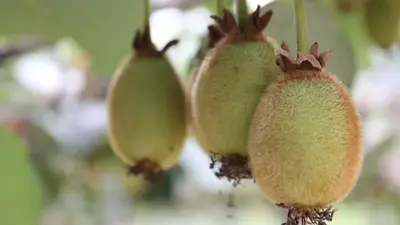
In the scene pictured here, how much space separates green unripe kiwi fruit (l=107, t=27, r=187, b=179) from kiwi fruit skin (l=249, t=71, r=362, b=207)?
176 mm

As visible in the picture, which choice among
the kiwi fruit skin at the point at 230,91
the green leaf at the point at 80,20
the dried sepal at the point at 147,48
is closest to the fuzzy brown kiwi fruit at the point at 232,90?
the kiwi fruit skin at the point at 230,91

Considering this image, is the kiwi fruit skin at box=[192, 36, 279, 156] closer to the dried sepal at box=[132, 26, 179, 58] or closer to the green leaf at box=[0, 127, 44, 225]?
the dried sepal at box=[132, 26, 179, 58]

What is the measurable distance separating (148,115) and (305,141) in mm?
247

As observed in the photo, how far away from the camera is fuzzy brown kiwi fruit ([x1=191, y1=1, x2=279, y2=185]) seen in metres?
0.75

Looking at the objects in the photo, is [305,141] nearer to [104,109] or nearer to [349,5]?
[349,5]

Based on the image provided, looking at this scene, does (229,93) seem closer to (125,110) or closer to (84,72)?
(125,110)

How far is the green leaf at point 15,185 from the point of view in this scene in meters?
1.43

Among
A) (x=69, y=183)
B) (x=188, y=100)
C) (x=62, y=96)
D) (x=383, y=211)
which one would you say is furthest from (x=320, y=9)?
(x=62, y=96)

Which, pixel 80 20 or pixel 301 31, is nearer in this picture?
pixel 301 31

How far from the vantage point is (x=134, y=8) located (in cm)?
121

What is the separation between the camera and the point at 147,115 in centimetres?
86

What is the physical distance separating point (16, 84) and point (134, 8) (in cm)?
70

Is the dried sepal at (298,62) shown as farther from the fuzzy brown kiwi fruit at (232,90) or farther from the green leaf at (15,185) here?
the green leaf at (15,185)

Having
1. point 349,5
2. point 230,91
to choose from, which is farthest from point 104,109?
point 230,91
